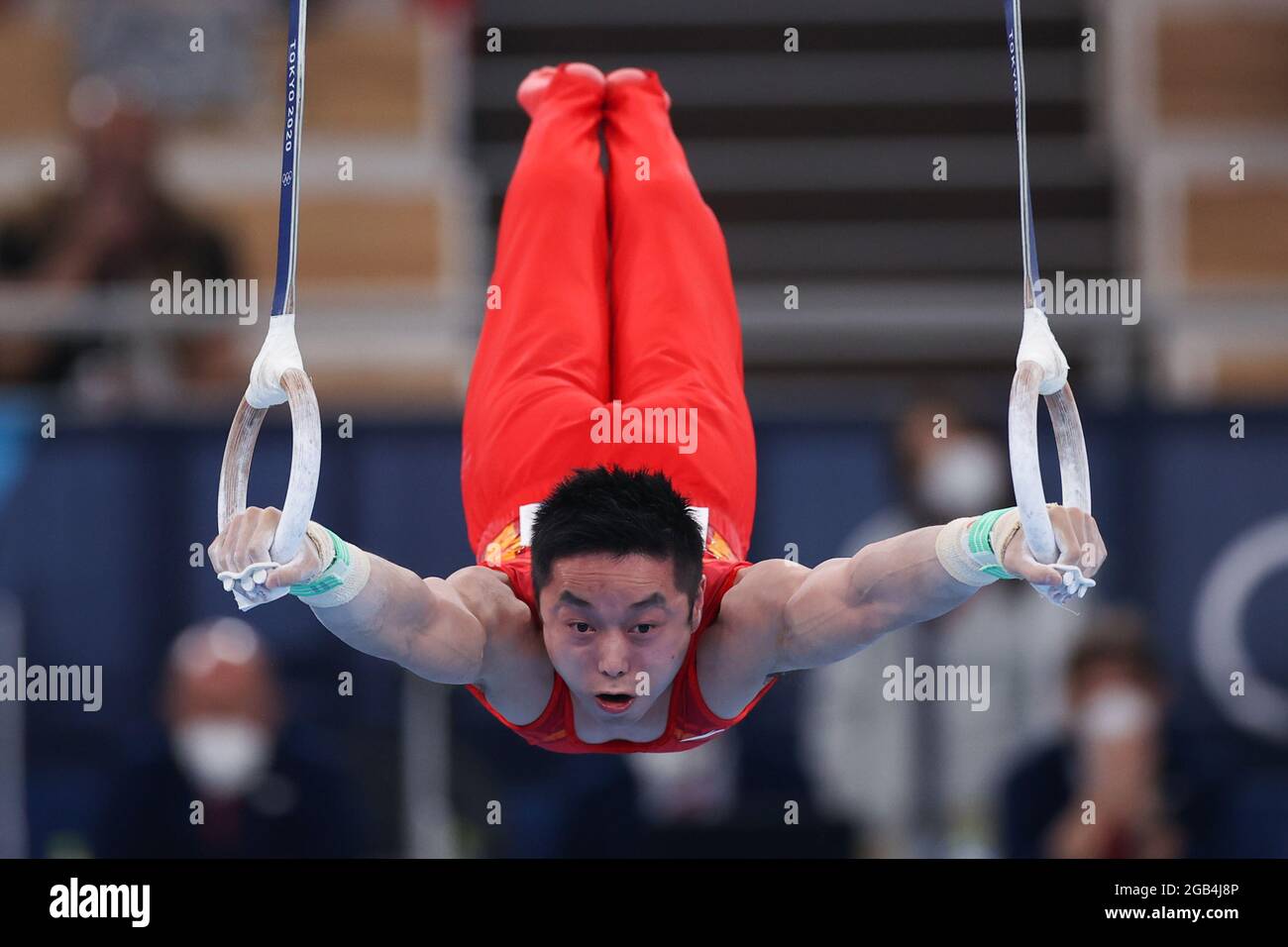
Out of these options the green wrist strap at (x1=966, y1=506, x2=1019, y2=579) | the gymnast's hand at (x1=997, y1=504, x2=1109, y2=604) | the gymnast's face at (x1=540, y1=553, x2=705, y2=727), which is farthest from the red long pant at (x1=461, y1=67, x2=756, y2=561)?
the gymnast's hand at (x1=997, y1=504, x2=1109, y2=604)

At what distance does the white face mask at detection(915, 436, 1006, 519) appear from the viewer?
250 inches

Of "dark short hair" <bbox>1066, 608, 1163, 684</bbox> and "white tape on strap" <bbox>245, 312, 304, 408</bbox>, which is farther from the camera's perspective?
"dark short hair" <bbox>1066, 608, 1163, 684</bbox>

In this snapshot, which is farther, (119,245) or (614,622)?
(119,245)

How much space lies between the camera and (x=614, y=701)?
403cm

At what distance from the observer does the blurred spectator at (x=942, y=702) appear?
6391mm

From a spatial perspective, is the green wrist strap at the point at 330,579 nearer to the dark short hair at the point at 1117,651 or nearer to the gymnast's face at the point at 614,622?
the gymnast's face at the point at 614,622

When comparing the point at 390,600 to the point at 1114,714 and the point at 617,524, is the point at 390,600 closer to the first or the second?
the point at 617,524

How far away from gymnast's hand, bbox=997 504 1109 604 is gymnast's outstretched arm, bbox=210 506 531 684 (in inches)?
45.6

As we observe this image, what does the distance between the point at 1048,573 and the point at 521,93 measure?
2.57 metres

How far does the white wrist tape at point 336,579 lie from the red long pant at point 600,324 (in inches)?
42.8

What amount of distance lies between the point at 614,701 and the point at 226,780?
2736 mm

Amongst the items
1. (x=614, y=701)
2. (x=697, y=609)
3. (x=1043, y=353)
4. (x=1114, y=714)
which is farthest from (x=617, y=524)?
(x=1114, y=714)

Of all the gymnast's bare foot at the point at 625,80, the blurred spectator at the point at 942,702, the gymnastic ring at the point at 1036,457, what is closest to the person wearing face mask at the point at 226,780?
the blurred spectator at the point at 942,702

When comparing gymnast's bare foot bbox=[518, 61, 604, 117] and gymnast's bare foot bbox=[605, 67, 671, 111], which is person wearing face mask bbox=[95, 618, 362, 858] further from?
gymnast's bare foot bbox=[605, 67, 671, 111]
